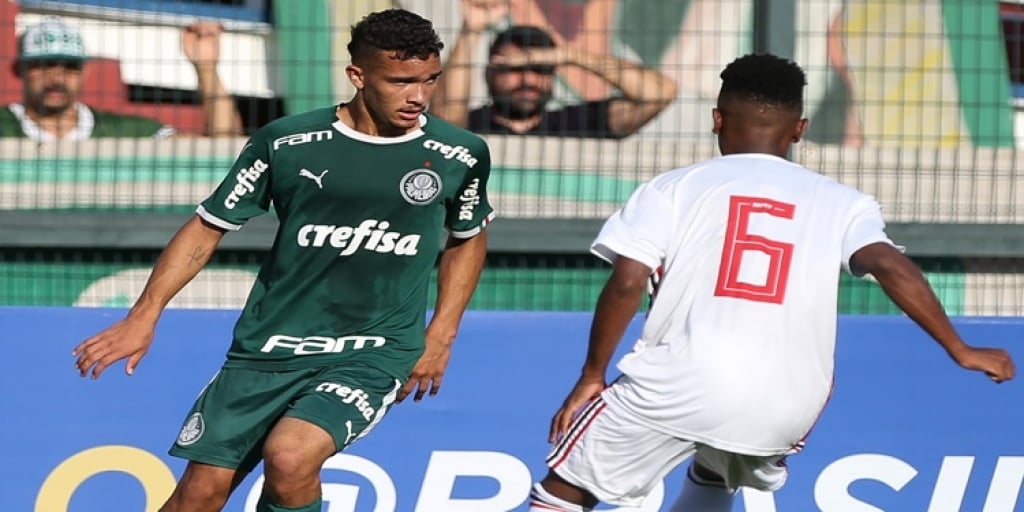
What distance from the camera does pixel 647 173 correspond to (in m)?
8.01

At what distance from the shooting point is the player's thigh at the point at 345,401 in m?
5.14

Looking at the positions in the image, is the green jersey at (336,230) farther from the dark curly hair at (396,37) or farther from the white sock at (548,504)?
the white sock at (548,504)

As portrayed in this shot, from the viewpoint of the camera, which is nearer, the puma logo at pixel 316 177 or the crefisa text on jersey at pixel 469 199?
the puma logo at pixel 316 177

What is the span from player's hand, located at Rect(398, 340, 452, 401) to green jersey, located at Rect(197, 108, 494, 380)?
3.8 inches

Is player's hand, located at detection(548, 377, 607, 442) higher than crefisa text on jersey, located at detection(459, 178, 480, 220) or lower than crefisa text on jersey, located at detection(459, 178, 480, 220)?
lower

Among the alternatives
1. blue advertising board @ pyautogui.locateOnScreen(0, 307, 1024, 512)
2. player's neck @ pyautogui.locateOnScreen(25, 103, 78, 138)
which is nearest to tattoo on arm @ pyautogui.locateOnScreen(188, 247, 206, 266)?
blue advertising board @ pyautogui.locateOnScreen(0, 307, 1024, 512)

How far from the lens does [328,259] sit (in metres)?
5.32

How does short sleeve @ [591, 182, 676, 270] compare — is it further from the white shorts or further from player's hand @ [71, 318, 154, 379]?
player's hand @ [71, 318, 154, 379]

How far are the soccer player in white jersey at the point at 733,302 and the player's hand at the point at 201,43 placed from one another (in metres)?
3.75

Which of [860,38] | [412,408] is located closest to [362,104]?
[412,408]

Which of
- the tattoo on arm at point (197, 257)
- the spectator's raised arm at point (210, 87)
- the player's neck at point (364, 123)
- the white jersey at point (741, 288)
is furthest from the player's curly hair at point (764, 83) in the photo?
the spectator's raised arm at point (210, 87)

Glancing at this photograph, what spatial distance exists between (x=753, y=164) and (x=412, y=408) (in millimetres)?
2298

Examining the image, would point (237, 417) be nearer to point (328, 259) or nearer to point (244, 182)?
point (328, 259)

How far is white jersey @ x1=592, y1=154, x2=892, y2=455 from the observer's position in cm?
476
